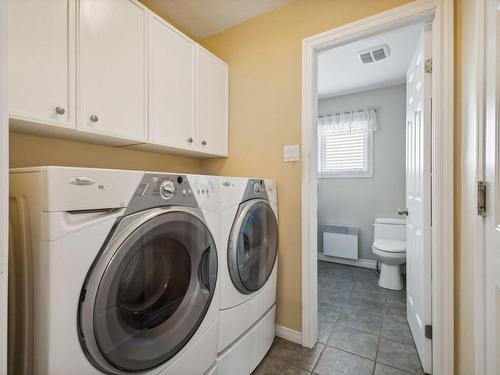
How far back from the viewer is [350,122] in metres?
3.32

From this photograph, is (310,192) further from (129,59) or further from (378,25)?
(129,59)

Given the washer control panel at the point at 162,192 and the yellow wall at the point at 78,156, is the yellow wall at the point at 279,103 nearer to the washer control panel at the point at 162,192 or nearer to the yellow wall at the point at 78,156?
the yellow wall at the point at 78,156

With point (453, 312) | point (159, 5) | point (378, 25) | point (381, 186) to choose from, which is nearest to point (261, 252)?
point (453, 312)

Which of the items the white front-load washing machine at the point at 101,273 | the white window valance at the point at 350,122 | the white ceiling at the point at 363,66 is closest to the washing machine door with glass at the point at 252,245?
the white front-load washing machine at the point at 101,273

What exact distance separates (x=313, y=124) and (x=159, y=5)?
1442 mm

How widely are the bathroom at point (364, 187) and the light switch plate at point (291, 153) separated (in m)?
0.90

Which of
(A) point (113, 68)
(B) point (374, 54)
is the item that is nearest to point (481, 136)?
(A) point (113, 68)

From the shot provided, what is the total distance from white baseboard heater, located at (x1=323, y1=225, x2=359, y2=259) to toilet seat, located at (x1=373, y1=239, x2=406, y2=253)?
44cm

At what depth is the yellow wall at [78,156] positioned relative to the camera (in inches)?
45.9

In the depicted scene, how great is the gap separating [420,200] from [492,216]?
655 millimetres

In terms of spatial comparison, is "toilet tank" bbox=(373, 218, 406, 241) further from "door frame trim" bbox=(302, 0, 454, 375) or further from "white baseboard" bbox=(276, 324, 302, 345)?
"white baseboard" bbox=(276, 324, 302, 345)

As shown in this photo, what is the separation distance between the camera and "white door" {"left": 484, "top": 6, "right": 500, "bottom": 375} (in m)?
0.81

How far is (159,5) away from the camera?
1758 mm

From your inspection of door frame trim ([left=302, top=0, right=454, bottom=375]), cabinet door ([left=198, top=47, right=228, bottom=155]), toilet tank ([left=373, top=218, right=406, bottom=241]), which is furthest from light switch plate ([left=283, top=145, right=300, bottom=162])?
toilet tank ([left=373, top=218, right=406, bottom=241])
